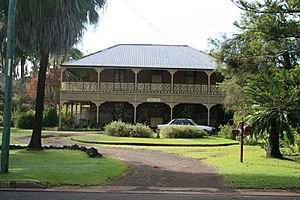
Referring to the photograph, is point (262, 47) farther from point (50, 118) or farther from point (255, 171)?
point (50, 118)

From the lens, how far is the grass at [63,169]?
1098 cm

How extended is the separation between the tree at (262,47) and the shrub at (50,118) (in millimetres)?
22726

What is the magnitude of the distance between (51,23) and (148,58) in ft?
76.6

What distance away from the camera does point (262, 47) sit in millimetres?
17484

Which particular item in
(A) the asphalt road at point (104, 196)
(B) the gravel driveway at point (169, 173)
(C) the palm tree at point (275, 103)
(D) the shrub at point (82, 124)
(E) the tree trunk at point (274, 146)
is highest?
(C) the palm tree at point (275, 103)


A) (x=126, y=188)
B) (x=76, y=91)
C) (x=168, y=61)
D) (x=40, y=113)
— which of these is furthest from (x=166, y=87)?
(x=126, y=188)

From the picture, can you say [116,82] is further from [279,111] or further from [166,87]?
[279,111]

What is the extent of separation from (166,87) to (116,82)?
15.5 feet

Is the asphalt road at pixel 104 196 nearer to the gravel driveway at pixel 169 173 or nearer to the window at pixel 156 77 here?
the gravel driveway at pixel 169 173

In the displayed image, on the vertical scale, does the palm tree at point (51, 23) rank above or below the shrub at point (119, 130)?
above

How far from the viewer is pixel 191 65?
38406 millimetres

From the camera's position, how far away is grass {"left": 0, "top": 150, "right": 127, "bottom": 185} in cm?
1098

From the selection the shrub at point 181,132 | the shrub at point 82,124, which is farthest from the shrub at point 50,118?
the shrub at point 181,132

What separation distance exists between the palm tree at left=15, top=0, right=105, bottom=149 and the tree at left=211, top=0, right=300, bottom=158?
604cm
